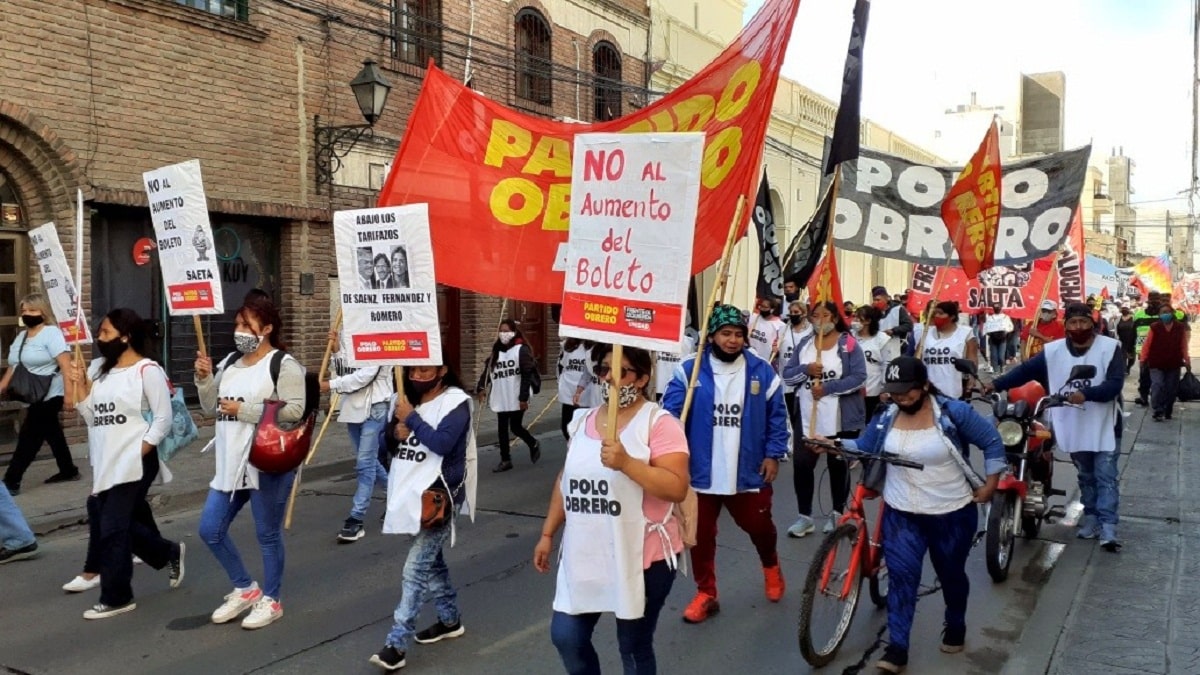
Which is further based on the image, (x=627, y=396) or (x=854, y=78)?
(x=854, y=78)

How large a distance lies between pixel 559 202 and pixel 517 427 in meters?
4.12

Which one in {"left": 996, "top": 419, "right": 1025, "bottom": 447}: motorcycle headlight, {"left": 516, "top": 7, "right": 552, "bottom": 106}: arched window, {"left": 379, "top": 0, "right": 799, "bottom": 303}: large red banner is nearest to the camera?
{"left": 379, "top": 0, "right": 799, "bottom": 303}: large red banner

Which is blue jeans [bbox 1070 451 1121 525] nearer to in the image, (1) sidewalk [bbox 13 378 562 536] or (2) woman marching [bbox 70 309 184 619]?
(1) sidewalk [bbox 13 378 562 536]

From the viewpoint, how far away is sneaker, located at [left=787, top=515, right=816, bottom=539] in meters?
7.30

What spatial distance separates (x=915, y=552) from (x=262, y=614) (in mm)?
3497

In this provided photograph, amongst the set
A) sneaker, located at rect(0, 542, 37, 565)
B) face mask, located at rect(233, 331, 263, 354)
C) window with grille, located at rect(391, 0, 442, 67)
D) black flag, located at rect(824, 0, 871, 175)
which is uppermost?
window with grille, located at rect(391, 0, 442, 67)

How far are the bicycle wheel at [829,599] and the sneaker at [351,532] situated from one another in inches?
151

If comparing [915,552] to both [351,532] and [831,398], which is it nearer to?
[831,398]

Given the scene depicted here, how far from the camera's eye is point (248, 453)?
5.29 m

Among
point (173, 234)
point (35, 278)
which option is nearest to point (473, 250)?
point (173, 234)

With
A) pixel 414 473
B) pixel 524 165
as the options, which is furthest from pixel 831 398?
pixel 414 473

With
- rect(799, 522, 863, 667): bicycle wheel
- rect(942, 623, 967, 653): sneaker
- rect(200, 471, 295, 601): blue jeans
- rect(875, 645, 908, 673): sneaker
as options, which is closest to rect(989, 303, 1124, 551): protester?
rect(942, 623, 967, 653): sneaker

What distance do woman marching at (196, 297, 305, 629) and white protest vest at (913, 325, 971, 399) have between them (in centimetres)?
601

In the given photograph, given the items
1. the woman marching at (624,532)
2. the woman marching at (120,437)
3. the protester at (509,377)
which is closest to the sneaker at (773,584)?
the woman marching at (624,532)
